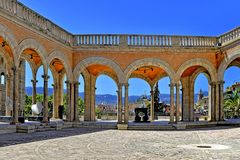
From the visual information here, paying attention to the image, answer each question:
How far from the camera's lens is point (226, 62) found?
1962 cm

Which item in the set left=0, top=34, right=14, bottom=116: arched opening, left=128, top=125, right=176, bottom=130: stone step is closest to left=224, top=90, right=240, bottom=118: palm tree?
left=128, top=125, right=176, bottom=130: stone step

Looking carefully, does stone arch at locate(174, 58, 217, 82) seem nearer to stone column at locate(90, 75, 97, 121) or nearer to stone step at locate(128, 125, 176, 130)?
stone step at locate(128, 125, 176, 130)

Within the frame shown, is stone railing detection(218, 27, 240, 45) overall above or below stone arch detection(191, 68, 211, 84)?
above

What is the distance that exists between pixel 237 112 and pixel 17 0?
32763 mm

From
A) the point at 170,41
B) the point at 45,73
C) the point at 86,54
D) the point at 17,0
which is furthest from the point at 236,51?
the point at 17,0

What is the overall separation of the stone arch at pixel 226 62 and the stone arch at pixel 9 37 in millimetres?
11886

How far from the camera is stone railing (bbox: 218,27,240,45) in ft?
61.0

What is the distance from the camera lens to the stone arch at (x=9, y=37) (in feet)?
44.6

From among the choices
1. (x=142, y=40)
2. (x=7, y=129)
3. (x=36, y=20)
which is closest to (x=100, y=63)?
(x=142, y=40)

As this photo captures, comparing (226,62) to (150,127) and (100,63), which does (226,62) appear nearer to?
(150,127)

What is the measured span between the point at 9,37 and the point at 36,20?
2.92 m

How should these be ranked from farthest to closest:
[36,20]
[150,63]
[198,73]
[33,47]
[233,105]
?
[233,105], [198,73], [150,63], [36,20], [33,47]

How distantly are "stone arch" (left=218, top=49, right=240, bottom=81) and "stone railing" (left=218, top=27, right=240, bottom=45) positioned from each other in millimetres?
792

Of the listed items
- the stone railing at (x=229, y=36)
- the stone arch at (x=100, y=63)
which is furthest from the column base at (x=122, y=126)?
the stone railing at (x=229, y=36)
